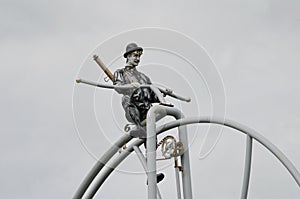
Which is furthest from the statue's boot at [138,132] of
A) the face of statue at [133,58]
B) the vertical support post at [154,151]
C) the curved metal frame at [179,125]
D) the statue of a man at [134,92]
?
the face of statue at [133,58]

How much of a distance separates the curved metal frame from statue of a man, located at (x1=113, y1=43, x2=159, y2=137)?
48 centimetres

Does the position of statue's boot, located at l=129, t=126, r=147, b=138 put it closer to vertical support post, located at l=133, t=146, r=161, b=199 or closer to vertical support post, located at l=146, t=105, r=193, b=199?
vertical support post, located at l=133, t=146, r=161, b=199

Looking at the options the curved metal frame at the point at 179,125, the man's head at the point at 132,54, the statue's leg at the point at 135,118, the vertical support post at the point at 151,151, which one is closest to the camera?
the curved metal frame at the point at 179,125

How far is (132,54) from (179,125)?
185cm

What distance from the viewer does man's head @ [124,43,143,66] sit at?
57.3 feet

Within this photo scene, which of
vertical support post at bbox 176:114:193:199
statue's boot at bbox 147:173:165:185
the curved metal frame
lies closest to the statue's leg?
the curved metal frame

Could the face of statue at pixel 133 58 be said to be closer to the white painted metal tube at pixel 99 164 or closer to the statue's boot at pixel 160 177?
the white painted metal tube at pixel 99 164

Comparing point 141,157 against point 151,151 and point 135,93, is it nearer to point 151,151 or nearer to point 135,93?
point 151,151

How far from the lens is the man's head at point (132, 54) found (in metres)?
17.5

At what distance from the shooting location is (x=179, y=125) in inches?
666

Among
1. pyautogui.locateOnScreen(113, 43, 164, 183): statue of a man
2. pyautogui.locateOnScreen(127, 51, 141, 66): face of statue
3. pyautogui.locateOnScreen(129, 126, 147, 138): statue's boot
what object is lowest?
pyautogui.locateOnScreen(129, 126, 147, 138): statue's boot

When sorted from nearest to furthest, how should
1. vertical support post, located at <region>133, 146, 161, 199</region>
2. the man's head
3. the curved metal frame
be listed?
1. the curved metal frame
2. vertical support post, located at <region>133, 146, 161, 199</region>
3. the man's head

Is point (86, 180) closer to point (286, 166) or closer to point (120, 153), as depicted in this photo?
point (120, 153)

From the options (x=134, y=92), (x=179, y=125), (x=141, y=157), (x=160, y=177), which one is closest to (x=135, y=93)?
(x=134, y=92)
